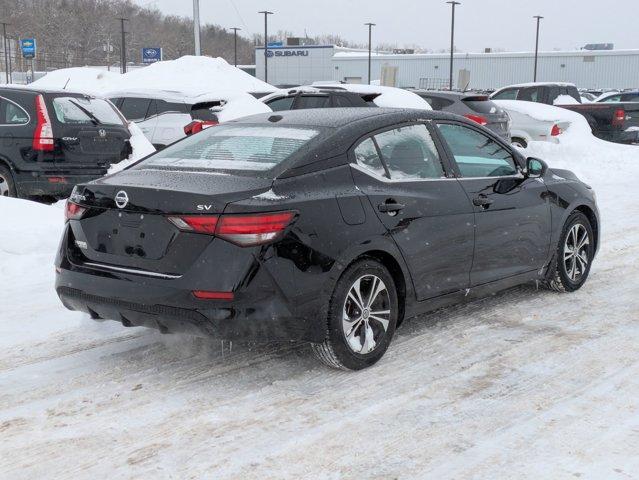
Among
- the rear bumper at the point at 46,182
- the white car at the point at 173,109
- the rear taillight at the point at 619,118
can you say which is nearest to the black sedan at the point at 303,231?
the rear bumper at the point at 46,182

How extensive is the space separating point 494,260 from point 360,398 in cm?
177

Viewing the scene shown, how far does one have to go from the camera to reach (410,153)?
4.93m

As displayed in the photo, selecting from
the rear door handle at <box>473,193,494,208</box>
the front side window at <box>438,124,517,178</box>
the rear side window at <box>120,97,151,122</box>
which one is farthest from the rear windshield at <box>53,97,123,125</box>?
the rear door handle at <box>473,193,494,208</box>

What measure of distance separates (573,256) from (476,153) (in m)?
1.40

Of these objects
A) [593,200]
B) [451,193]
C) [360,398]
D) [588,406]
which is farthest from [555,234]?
[360,398]

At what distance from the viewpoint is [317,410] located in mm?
3908

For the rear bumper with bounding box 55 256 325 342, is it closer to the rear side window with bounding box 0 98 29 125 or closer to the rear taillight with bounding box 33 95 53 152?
the rear taillight with bounding box 33 95 53 152

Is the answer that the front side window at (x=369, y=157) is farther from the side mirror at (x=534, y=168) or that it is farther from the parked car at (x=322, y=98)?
the parked car at (x=322, y=98)

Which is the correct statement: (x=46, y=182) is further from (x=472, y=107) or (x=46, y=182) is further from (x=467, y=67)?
(x=467, y=67)

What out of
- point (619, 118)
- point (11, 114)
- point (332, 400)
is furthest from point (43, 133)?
point (619, 118)

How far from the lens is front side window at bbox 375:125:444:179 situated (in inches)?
188

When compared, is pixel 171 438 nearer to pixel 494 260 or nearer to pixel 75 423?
pixel 75 423

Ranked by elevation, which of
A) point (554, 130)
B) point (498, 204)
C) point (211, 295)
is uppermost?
point (498, 204)

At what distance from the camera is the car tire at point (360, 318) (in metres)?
4.26
